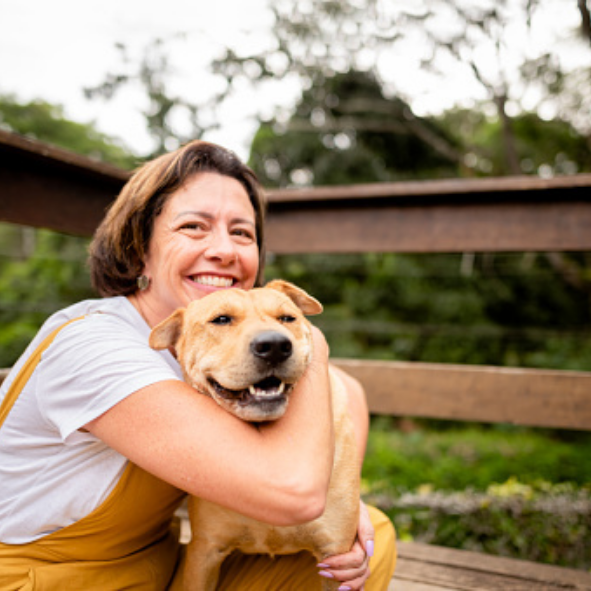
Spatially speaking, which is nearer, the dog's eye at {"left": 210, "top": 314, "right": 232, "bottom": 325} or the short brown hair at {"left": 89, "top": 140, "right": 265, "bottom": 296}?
the dog's eye at {"left": 210, "top": 314, "right": 232, "bottom": 325}

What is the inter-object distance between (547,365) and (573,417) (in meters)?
5.93

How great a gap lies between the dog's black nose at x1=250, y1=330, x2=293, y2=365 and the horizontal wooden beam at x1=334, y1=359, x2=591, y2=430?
57.2 inches

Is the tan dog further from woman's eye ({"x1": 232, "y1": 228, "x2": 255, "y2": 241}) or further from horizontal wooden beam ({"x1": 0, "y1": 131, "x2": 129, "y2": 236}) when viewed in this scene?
horizontal wooden beam ({"x1": 0, "y1": 131, "x2": 129, "y2": 236})

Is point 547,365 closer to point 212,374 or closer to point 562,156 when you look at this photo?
point 562,156

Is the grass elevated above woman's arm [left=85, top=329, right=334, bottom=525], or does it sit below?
below

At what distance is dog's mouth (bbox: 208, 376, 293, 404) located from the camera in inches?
52.4

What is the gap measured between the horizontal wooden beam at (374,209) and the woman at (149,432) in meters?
0.43

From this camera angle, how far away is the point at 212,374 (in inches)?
55.8

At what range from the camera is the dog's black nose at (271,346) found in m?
1.33

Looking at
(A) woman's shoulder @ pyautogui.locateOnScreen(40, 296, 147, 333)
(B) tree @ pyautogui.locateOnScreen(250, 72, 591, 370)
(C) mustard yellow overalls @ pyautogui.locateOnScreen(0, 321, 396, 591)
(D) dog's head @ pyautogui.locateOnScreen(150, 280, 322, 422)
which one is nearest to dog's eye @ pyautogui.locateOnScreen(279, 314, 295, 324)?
(D) dog's head @ pyautogui.locateOnScreen(150, 280, 322, 422)

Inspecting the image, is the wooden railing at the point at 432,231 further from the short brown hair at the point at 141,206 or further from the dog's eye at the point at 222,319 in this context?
the dog's eye at the point at 222,319

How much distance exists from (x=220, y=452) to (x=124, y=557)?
0.73 meters

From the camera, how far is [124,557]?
163 cm

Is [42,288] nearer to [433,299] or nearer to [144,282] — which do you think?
[433,299]
